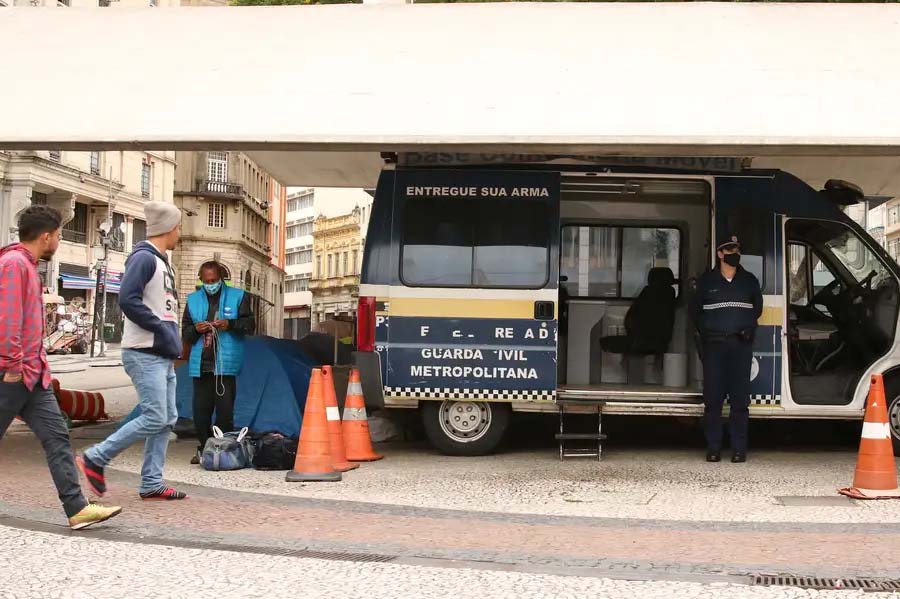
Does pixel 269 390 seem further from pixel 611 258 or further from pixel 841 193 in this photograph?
pixel 841 193

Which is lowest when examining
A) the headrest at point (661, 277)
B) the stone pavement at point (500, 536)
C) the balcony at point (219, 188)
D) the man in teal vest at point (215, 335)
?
the stone pavement at point (500, 536)

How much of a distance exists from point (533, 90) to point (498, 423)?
2988mm

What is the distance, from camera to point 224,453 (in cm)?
868

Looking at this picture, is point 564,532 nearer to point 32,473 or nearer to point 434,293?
point 434,293

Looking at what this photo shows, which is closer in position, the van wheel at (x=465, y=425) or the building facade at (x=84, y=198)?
the van wheel at (x=465, y=425)

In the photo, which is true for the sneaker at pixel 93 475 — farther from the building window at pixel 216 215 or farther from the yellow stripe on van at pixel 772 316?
the building window at pixel 216 215

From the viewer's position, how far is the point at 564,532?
20.6 ft

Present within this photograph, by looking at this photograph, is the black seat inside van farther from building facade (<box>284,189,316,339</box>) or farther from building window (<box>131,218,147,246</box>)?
building facade (<box>284,189,316,339</box>)

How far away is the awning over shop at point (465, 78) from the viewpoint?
8.89 m

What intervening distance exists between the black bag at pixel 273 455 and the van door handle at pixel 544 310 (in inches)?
93.2

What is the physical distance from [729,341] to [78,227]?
1848 inches

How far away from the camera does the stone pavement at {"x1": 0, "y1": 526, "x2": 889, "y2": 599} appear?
15.4 feet

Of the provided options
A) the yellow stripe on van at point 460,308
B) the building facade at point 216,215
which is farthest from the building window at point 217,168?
the yellow stripe on van at point 460,308

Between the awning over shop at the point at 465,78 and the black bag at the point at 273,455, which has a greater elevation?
the awning over shop at the point at 465,78
